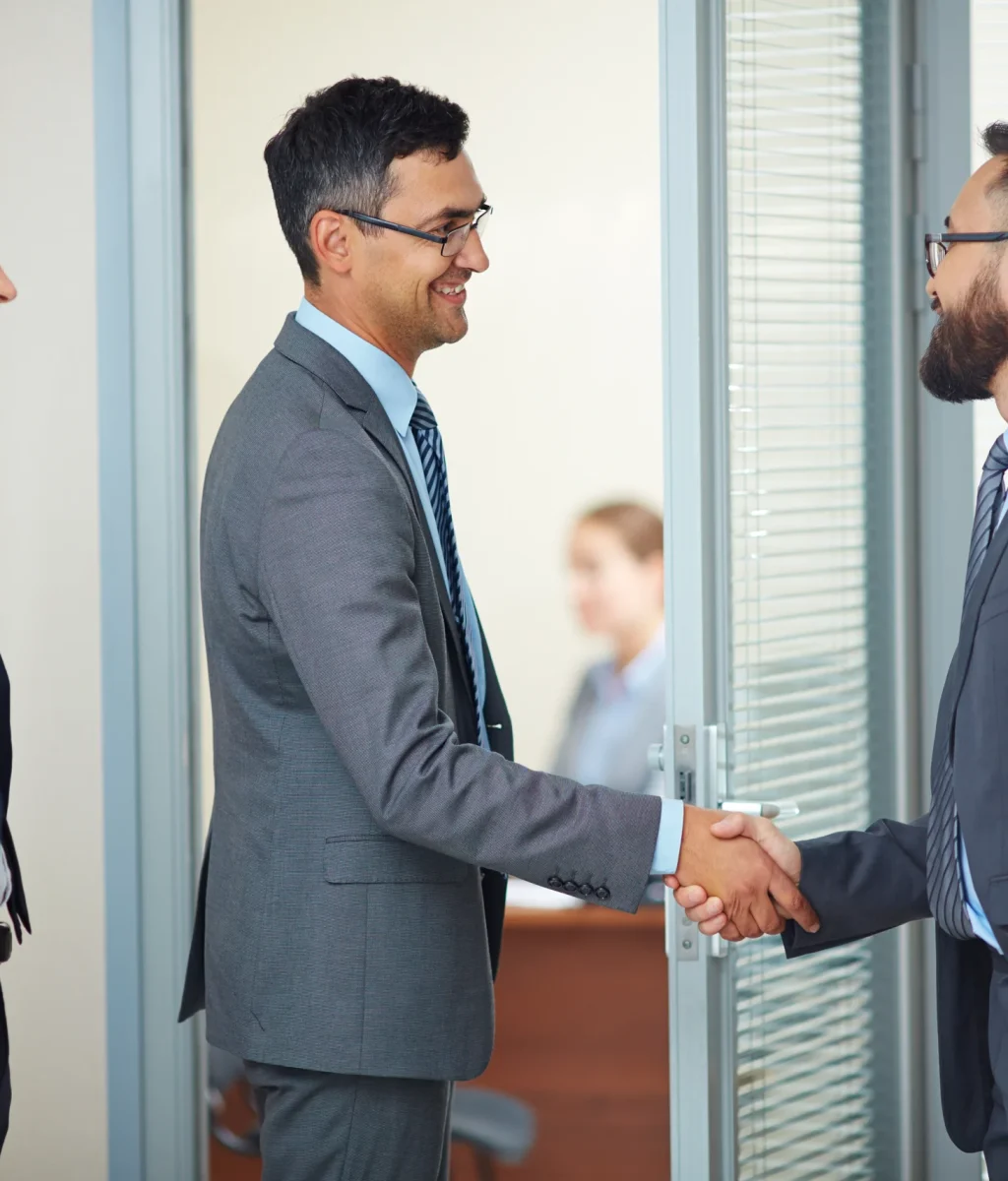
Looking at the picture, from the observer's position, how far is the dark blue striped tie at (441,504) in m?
1.69

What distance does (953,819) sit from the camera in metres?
1.51

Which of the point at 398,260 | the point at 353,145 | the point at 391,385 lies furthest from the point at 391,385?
the point at 353,145

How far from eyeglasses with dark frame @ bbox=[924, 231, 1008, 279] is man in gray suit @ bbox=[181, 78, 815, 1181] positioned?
1.91 feet

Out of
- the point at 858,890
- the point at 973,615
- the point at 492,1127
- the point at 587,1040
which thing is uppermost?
the point at 973,615

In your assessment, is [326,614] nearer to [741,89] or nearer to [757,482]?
[757,482]

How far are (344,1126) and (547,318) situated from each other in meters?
2.12

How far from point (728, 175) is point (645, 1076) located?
1899mm

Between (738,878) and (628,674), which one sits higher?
(628,674)

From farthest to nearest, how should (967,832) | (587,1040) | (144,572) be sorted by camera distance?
(587,1040), (144,572), (967,832)

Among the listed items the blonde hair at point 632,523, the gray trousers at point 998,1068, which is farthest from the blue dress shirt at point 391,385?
the blonde hair at point 632,523

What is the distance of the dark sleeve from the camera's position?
5.79 ft

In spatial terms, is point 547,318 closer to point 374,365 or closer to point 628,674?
point 628,674

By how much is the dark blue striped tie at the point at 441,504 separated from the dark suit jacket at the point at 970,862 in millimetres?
529

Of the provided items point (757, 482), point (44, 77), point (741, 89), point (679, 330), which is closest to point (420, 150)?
point (679, 330)
